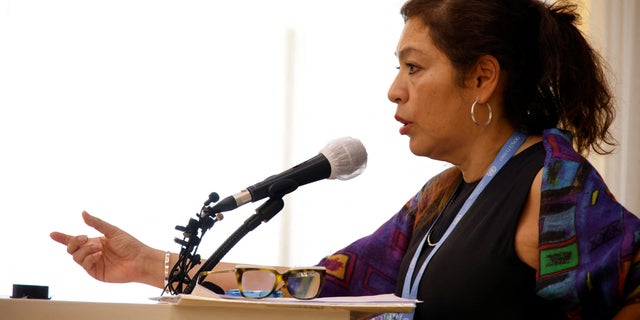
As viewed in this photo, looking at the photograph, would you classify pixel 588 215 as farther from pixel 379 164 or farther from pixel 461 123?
pixel 379 164

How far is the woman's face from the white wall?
1721mm

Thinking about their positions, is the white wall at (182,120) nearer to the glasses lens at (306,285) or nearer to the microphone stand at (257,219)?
the microphone stand at (257,219)

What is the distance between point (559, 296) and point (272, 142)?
2325mm

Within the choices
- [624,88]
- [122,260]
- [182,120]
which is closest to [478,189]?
[122,260]

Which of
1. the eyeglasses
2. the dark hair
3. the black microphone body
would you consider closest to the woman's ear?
the dark hair

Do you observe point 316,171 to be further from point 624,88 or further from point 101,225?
point 624,88

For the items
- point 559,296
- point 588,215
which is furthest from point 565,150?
point 559,296

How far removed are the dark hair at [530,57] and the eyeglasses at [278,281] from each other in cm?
73

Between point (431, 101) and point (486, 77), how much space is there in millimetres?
122

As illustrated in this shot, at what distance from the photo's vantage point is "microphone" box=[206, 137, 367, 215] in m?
1.43

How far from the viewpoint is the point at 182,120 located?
3.42 meters

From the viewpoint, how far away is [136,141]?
3332mm

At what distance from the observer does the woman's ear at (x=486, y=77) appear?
5.57 feet

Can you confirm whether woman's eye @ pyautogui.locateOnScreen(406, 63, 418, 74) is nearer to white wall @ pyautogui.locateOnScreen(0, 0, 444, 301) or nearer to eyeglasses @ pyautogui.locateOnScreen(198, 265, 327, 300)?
eyeglasses @ pyautogui.locateOnScreen(198, 265, 327, 300)
